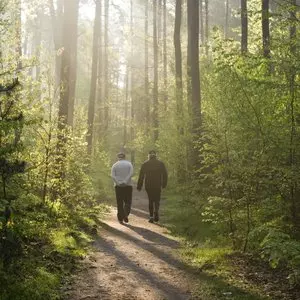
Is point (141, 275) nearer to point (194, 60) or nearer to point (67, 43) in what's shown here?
point (67, 43)

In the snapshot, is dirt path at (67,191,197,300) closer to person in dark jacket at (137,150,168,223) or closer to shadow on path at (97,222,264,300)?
shadow on path at (97,222,264,300)

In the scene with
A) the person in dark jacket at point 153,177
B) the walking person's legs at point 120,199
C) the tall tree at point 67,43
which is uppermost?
the tall tree at point 67,43

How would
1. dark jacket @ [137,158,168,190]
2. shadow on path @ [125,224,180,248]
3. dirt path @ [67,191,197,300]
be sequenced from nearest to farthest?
dirt path @ [67,191,197,300] < shadow on path @ [125,224,180,248] < dark jacket @ [137,158,168,190]

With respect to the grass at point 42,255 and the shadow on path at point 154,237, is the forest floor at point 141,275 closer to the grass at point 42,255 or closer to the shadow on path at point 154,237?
the shadow on path at point 154,237

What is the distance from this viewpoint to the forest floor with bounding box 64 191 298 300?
5.90 metres

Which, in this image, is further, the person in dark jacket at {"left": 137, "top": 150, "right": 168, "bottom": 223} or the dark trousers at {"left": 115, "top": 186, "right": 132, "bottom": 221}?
the person in dark jacket at {"left": 137, "top": 150, "right": 168, "bottom": 223}

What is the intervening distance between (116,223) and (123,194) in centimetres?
83

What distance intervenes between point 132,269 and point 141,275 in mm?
383

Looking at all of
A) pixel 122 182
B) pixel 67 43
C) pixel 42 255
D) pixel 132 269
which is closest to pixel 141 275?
pixel 132 269

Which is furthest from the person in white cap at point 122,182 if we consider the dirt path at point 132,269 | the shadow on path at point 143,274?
the shadow on path at point 143,274

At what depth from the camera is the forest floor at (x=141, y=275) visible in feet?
19.4

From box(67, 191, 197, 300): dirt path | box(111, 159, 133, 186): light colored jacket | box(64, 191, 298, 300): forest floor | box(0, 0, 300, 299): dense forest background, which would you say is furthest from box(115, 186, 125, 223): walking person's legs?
box(64, 191, 298, 300): forest floor

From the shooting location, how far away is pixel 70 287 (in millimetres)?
6031

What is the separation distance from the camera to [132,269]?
23.7 feet
